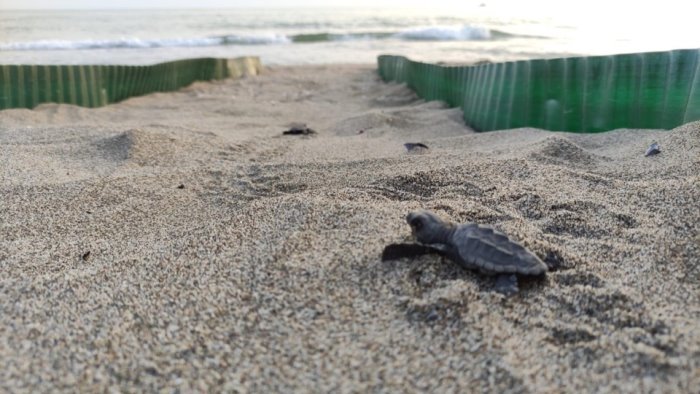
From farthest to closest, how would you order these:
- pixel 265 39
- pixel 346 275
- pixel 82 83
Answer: pixel 265 39, pixel 82 83, pixel 346 275

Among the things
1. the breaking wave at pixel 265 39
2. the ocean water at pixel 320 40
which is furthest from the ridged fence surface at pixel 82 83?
the breaking wave at pixel 265 39

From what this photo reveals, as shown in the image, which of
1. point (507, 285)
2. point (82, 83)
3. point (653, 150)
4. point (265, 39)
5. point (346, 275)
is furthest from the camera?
point (265, 39)

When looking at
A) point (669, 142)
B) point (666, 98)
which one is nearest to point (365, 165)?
point (669, 142)

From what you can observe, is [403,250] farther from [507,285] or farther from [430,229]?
[507,285]

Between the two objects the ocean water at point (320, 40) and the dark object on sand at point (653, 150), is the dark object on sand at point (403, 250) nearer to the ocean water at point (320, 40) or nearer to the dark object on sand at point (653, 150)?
the dark object on sand at point (653, 150)

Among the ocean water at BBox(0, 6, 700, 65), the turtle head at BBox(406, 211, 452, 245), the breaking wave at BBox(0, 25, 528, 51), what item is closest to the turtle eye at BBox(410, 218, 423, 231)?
the turtle head at BBox(406, 211, 452, 245)

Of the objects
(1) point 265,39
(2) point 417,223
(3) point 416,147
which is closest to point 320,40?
(1) point 265,39

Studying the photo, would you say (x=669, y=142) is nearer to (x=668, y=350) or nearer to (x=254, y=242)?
(x=668, y=350)
